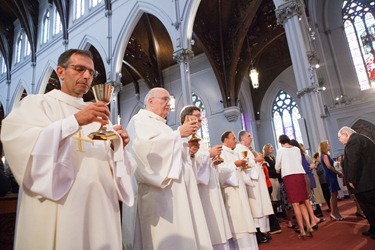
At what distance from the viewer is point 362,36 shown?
13.2 m

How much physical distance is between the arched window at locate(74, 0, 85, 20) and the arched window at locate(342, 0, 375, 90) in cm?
1336

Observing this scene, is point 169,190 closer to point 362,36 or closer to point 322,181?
point 322,181

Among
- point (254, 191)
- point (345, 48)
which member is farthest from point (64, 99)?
point (345, 48)

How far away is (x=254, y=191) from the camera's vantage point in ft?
12.6

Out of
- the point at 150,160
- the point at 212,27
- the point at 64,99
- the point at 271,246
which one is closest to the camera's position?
the point at 64,99

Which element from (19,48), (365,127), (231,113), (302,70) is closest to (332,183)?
(302,70)

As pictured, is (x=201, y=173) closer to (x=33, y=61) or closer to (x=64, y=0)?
(x=64, y=0)

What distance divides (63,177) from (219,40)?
500 inches

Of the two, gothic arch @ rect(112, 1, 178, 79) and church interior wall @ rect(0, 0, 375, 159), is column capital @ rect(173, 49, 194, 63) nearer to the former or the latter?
church interior wall @ rect(0, 0, 375, 159)

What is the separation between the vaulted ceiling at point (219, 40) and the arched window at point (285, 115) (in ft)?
4.83

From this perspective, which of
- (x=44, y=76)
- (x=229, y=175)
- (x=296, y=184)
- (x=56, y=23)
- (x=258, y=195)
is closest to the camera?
(x=229, y=175)

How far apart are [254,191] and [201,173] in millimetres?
1615

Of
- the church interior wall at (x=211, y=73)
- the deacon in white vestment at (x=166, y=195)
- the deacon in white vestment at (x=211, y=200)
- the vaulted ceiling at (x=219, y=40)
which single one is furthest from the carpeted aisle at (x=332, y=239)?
the vaulted ceiling at (x=219, y=40)

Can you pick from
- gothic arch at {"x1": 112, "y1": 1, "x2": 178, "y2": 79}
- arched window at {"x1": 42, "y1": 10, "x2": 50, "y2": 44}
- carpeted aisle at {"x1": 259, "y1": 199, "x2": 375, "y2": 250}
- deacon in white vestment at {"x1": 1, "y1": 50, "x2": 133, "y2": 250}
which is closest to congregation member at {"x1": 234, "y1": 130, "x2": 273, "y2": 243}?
carpeted aisle at {"x1": 259, "y1": 199, "x2": 375, "y2": 250}
